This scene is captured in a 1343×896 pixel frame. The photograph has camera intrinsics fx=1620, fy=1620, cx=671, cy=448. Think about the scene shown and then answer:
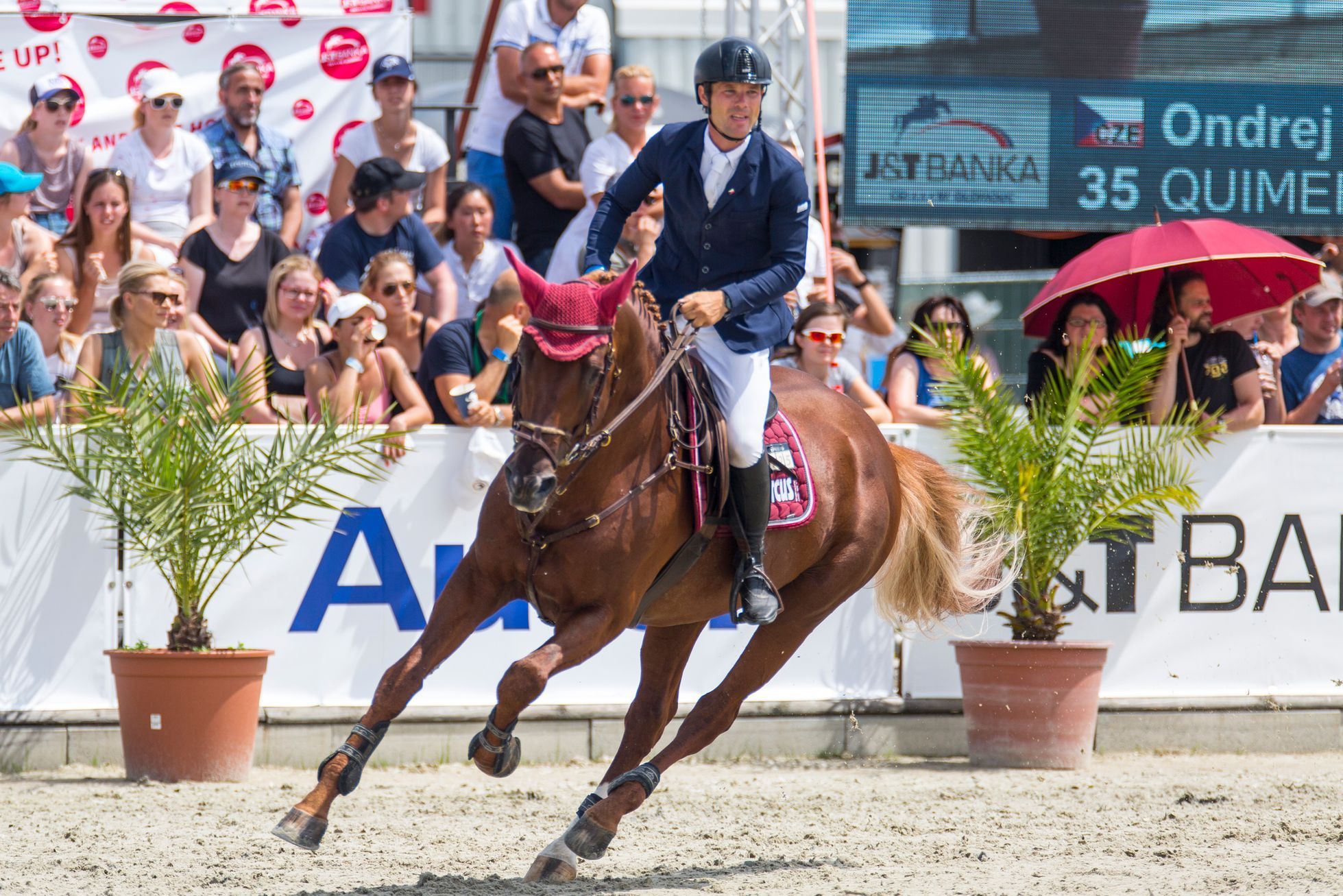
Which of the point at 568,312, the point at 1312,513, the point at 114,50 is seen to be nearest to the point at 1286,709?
the point at 1312,513

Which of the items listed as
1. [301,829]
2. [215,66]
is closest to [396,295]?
[215,66]

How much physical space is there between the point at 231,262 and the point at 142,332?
1.45 metres

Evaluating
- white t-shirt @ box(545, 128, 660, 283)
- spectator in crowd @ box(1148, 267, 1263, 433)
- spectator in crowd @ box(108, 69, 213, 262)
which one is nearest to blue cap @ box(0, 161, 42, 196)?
spectator in crowd @ box(108, 69, 213, 262)

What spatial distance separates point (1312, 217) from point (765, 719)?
15.2ft

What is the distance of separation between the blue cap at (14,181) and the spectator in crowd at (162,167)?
653 mm

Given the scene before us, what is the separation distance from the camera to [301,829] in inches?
195

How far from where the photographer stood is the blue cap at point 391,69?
1035cm

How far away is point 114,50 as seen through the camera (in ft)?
33.7

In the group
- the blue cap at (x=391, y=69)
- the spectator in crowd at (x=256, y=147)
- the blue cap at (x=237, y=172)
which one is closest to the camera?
the blue cap at (x=237, y=172)

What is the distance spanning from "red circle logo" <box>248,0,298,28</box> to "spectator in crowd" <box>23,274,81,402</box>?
102 inches

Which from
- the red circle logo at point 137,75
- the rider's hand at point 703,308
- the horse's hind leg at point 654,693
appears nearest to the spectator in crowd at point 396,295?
the red circle logo at point 137,75

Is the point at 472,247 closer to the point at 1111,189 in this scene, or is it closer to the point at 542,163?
the point at 542,163

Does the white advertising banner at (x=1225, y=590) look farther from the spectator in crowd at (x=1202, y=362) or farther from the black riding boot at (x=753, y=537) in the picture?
the black riding boot at (x=753, y=537)

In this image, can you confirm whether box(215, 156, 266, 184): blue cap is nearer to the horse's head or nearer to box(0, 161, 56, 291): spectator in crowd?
box(0, 161, 56, 291): spectator in crowd
